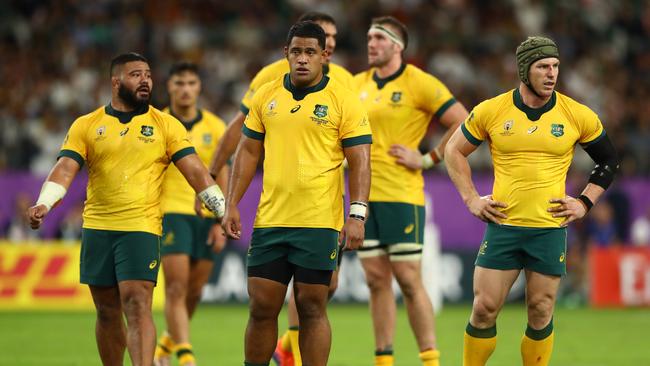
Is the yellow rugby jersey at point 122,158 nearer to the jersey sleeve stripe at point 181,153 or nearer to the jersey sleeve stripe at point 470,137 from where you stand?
the jersey sleeve stripe at point 181,153

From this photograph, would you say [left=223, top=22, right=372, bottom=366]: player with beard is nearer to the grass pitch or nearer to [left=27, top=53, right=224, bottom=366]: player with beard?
[left=27, top=53, right=224, bottom=366]: player with beard

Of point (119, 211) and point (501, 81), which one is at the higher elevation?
point (501, 81)

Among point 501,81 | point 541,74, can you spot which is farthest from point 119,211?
point 501,81

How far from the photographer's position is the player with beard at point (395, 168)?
Result: 37.1 ft

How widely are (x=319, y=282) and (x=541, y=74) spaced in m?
2.36

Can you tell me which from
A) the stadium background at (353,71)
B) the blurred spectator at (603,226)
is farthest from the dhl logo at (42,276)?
the blurred spectator at (603,226)

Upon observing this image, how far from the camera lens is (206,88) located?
78.8ft

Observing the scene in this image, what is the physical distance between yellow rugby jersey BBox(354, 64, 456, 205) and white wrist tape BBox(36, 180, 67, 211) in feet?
10.7

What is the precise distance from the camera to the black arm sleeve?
9.64 meters

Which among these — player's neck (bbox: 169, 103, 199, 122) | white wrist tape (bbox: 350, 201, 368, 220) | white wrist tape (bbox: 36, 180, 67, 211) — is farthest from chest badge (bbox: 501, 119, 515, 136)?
player's neck (bbox: 169, 103, 199, 122)

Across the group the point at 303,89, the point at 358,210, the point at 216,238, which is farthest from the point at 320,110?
the point at 216,238

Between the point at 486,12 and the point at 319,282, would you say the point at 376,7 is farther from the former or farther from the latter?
the point at 319,282

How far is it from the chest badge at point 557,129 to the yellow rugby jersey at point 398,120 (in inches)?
87.5

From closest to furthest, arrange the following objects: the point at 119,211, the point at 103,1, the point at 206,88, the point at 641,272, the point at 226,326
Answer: the point at 119,211, the point at 226,326, the point at 641,272, the point at 206,88, the point at 103,1
